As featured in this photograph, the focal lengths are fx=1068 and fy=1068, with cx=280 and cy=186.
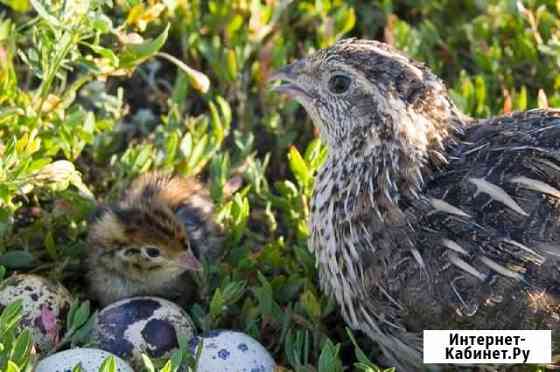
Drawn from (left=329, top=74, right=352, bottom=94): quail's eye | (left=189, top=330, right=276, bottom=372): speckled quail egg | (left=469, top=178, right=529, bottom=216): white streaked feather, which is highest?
(left=329, top=74, right=352, bottom=94): quail's eye

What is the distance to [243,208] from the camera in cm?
428

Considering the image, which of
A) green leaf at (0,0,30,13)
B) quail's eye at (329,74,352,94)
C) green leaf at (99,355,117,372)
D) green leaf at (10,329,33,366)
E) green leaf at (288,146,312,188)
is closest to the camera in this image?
green leaf at (99,355,117,372)

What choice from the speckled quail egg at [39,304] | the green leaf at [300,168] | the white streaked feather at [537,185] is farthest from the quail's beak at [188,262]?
the white streaked feather at [537,185]

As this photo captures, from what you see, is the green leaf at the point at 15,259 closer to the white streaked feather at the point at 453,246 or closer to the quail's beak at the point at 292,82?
the quail's beak at the point at 292,82

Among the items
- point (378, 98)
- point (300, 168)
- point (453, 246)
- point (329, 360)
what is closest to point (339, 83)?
point (378, 98)

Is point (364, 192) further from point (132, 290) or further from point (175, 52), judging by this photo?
point (175, 52)

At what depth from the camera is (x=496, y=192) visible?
3531 mm

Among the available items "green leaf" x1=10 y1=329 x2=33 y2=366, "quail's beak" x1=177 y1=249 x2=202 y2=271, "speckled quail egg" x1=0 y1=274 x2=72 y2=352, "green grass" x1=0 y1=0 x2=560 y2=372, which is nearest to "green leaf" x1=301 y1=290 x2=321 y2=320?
"green grass" x1=0 y1=0 x2=560 y2=372

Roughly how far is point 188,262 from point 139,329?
0.35 meters

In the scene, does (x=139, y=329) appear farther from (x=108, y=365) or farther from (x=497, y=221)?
(x=497, y=221)

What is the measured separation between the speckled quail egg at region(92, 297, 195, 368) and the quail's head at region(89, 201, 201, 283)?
22 centimetres

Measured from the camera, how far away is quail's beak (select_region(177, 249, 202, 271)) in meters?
3.96

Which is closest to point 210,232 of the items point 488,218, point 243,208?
point 243,208

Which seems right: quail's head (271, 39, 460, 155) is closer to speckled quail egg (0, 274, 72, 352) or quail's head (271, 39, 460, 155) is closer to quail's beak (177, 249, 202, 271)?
quail's beak (177, 249, 202, 271)
